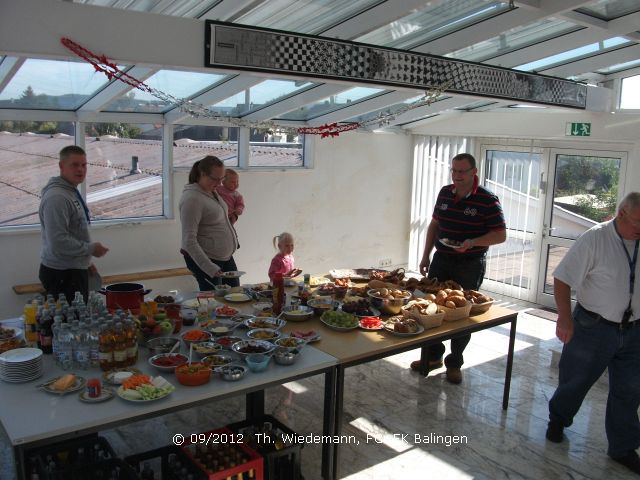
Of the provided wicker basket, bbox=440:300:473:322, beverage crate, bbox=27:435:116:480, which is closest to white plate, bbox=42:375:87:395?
beverage crate, bbox=27:435:116:480

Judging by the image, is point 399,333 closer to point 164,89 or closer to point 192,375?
point 192,375

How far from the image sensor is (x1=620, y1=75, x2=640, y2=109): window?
21.3 feet

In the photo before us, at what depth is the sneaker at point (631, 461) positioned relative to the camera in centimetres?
380

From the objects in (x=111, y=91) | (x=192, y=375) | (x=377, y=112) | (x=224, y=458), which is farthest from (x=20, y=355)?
(x=377, y=112)

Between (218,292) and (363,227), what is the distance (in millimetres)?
4298

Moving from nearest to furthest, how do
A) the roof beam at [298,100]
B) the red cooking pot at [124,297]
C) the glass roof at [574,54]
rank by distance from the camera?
the red cooking pot at [124,297] → the glass roof at [574,54] → the roof beam at [298,100]

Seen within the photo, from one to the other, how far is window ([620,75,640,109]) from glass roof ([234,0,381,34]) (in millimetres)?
3742

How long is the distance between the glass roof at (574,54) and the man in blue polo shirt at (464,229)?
152 centimetres

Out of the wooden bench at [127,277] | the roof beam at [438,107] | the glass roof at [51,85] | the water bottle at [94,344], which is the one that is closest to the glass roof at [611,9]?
the roof beam at [438,107]

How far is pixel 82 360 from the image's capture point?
2941 millimetres

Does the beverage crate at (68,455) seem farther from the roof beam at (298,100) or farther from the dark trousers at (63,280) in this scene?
the roof beam at (298,100)

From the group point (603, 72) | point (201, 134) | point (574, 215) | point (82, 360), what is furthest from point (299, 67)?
point (574, 215)

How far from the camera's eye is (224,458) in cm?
308

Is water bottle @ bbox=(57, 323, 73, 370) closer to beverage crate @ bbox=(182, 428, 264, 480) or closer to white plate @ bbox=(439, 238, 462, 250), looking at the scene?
beverage crate @ bbox=(182, 428, 264, 480)
